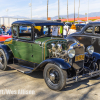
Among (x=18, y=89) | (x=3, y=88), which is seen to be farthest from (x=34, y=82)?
(x=3, y=88)

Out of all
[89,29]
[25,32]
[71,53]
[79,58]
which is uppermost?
[89,29]

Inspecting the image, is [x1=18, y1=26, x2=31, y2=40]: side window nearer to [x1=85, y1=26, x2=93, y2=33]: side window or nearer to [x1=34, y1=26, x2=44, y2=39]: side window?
[x1=34, y1=26, x2=44, y2=39]: side window

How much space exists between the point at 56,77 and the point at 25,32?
2174 mm

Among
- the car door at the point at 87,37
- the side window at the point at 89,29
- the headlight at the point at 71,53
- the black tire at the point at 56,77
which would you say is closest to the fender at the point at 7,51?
the black tire at the point at 56,77

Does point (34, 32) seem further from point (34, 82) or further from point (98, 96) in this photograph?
point (98, 96)

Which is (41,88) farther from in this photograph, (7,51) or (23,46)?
(7,51)

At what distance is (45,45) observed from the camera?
4.53m

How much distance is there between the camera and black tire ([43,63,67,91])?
3730mm

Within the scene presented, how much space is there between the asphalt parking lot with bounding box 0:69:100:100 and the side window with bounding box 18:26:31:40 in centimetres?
131

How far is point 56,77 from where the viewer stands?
394 centimetres

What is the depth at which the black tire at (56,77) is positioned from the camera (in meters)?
3.73

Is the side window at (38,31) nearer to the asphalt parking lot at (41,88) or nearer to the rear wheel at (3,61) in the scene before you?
the asphalt parking lot at (41,88)

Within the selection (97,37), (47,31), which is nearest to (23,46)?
(47,31)

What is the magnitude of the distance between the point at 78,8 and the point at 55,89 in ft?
218
